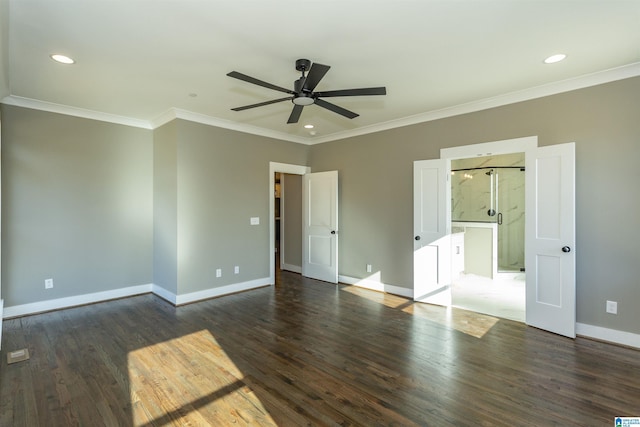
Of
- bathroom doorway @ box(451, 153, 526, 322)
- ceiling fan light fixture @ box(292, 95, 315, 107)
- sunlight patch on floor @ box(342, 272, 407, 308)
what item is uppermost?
ceiling fan light fixture @ box(292, 95, 315, 107)

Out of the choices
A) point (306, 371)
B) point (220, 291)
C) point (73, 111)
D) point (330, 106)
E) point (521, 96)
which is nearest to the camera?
point (306, 371)

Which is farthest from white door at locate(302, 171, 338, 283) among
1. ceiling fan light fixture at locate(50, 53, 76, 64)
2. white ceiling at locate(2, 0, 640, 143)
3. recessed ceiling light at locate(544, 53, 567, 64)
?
ceiling fan light fixture at locate(50, 53, 76, 64)

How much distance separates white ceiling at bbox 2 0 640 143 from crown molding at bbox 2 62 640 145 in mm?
18

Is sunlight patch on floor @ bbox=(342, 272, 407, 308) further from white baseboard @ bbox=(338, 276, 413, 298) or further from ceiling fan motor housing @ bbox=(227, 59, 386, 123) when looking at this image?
ceiling fan motor housing @ bbox=(227, 59, 386, 123)

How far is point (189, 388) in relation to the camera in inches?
97.4

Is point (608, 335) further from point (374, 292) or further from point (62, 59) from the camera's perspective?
point (62, 59)

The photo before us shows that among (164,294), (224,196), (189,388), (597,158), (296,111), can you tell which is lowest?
(189,388)

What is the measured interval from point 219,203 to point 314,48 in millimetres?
3027

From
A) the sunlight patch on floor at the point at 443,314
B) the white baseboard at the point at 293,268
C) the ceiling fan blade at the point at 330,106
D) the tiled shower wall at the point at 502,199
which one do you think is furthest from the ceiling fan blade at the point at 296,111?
the tiled shower wall at the point at 502,199

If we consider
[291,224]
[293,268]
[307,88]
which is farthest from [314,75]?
A: [293,268]

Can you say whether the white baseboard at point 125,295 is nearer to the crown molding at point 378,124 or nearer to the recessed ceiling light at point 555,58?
the crown molding at point 378,124

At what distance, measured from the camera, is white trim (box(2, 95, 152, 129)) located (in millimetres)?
3955

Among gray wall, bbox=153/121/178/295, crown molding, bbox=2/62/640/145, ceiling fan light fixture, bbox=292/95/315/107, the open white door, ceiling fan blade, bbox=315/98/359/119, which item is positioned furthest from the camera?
gray wall, bbox=153/121/178/295

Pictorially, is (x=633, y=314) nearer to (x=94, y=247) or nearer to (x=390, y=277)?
(x=390, y=277)
